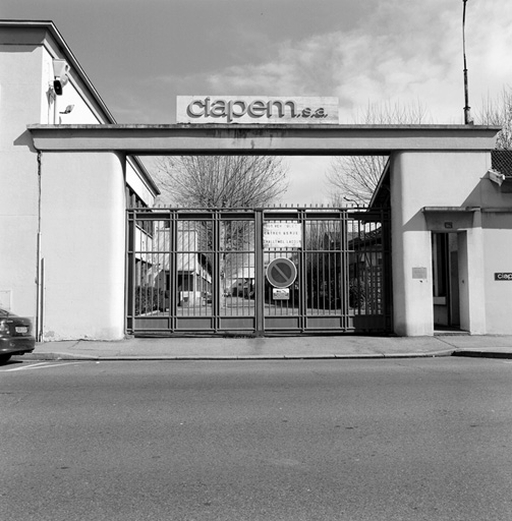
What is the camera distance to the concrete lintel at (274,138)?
47.9 feet

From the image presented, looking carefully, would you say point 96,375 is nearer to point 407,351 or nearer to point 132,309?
point 132,309

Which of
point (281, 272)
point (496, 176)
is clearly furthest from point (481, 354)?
point (281, 272)

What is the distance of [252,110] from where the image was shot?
50.2 ft

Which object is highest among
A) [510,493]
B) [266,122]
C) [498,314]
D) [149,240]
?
[266,122]

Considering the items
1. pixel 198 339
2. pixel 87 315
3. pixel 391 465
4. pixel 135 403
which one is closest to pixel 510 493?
pixel 391 465

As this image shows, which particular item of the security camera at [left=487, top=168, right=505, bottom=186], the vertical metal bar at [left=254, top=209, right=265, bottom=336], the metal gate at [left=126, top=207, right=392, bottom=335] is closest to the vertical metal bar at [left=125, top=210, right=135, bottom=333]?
the metal gate at [left=126, top=207, right=392, bottom=335]

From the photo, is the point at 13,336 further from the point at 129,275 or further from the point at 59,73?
the point at 59,73

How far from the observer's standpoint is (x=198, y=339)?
47.8 ft

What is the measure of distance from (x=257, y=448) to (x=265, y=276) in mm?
10025

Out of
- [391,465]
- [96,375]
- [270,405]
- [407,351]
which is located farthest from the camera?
[407,351]

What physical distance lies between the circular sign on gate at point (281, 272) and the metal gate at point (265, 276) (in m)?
0.03

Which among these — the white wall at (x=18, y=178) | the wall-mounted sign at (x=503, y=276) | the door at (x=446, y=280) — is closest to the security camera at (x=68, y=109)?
the white wall at (x=18, y=178)

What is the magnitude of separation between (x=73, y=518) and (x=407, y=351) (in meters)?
9.98

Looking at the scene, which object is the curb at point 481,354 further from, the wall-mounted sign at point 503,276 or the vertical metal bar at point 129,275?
the vertical metal bar at point 129,275
